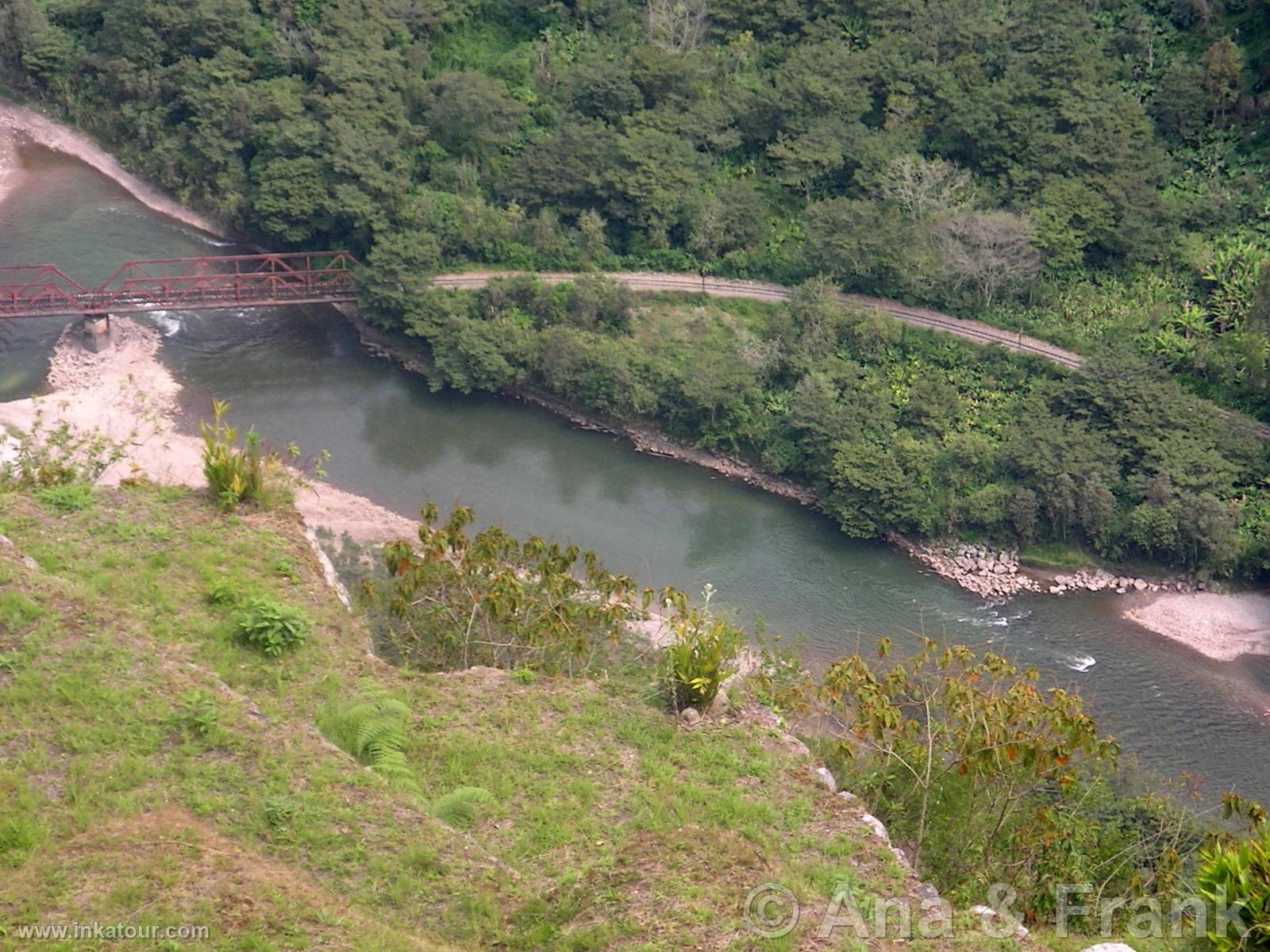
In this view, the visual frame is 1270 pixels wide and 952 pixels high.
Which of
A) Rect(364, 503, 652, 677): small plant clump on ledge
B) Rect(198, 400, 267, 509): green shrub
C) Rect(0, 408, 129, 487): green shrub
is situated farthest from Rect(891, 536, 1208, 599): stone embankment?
Rect(0, 408, 129, 487): green shrub

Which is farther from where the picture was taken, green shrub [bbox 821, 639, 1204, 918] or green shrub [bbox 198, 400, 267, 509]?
green shrub [bbox 198, 400, 267, 509]

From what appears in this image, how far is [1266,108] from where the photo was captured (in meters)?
46.0

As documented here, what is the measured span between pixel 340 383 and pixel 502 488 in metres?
7.62

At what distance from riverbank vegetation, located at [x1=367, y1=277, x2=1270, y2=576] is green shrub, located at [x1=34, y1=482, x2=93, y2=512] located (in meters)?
20.5

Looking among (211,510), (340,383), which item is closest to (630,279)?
(340,383)

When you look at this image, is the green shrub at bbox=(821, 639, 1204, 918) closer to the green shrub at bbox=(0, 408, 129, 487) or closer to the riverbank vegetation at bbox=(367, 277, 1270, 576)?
the green shrub at bbox=(0, 408, 129, 487)

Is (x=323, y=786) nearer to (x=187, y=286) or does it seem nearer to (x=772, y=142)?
(x=187, y=286)

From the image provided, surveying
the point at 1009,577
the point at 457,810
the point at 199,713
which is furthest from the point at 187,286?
the point at 457,810

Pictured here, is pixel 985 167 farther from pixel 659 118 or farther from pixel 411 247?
pixel 411 247

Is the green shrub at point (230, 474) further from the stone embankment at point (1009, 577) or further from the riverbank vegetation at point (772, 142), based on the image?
the riverbank vegetation at point (772, 142)

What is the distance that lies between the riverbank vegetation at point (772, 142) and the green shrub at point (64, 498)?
75.5 ft

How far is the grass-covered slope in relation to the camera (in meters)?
14.8

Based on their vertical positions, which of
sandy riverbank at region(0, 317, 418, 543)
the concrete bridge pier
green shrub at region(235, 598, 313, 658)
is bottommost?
sandy riverbank at region(0, 317, 418, 543)

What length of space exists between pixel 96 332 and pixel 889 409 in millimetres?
24150
